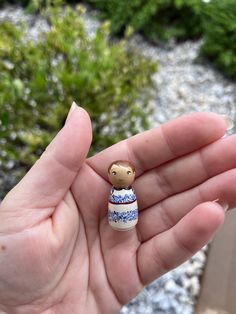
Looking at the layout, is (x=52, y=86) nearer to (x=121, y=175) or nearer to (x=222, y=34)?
(x=121, y=175)

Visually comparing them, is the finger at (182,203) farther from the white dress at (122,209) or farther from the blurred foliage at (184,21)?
the blurred foliage at (184,21)

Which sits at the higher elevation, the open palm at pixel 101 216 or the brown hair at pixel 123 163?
the brown hair at pixel 123 163

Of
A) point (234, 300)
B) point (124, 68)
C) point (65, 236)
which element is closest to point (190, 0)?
point (124, 68)

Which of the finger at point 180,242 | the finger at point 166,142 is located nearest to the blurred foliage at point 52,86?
the finger at point 166,142

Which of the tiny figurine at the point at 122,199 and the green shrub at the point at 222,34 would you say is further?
the green shrub at the point at 222,34

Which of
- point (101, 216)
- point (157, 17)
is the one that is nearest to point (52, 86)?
point (101, 216)

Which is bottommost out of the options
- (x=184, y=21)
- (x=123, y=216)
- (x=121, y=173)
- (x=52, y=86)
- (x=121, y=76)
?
(x=184, y=21)
